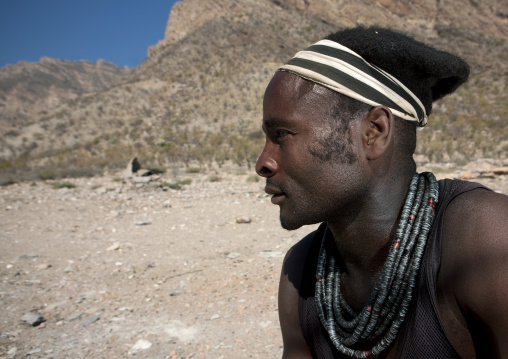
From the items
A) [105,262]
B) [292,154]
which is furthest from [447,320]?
[105,262]

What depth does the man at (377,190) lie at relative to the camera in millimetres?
1036

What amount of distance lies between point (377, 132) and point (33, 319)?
352 centimetres

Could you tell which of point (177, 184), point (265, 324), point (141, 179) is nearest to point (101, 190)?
point (141, 179)

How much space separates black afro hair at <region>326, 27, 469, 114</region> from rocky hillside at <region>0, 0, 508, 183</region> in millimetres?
12135

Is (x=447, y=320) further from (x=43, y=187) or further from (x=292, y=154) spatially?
(x=43, y=187)

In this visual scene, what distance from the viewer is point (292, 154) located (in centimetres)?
122

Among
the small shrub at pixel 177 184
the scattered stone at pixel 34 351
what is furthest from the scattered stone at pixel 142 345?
the small shrub at pixel 177 184

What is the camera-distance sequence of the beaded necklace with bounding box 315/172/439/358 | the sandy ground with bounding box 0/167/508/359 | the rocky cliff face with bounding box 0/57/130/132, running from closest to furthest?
the beaded necklace with bounding box 315/172/439/358
the sandy ground with bounding box 0/167/508/359
the rocky cliff face with bounding box 0/57/130/132

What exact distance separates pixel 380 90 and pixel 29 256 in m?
5.31

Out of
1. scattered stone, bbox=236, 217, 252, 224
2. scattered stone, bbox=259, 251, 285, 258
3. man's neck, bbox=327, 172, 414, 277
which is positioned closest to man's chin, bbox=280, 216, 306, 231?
man's neck, bbox=327, 172, 414, 277

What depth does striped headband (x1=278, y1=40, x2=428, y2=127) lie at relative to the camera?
1151 millimetres

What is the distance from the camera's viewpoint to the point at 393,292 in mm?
1140

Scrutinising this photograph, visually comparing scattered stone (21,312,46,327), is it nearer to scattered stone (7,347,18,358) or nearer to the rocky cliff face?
scattered stone (7,347,18,358)

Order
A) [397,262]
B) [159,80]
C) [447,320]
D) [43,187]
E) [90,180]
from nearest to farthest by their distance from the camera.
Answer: [447,320] → [397,262] → [43,187] → [90,180] → [159,80]
